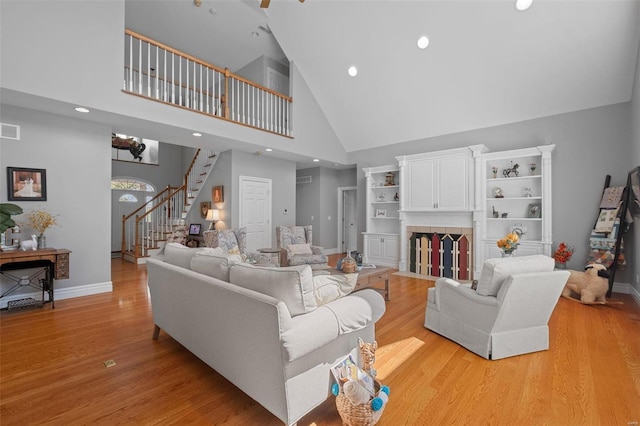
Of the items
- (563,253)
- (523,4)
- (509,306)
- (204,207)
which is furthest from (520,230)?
(204,207)

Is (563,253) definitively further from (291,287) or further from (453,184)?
(291,287)

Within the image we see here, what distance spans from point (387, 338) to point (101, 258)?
4512 mm

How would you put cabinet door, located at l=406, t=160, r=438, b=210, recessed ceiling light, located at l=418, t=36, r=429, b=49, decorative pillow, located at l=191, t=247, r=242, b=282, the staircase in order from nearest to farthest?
decorative pillow, located at l=191, t=247, r=242, b=282, recessed ceiling light, located at l=418, t=36, r=429, b=49, cabinet door, located at l=406, t=160, r=438, b=210, the staircase

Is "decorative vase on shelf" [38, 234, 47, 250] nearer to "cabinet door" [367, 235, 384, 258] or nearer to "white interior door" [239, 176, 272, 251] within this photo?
"white interior door" [239, 176, 272, 251]

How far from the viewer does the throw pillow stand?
5723 millimetres

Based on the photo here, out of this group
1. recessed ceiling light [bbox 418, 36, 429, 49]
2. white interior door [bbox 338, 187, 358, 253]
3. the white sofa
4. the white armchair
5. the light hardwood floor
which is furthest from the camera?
white interior door [bbox 338, 187, 358, 253]

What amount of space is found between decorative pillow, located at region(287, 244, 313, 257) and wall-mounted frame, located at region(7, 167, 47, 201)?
3786 millimetres

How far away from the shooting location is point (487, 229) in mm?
5723

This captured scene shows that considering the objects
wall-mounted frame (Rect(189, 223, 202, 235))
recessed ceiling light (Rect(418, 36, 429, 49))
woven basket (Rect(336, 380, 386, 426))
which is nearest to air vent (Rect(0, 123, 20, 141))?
wall-mounted frame (Rect(189, 223, 202, 235))

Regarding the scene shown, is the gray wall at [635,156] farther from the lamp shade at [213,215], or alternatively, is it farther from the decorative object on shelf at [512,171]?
the lamp shade at [213,215]

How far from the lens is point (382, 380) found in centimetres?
220

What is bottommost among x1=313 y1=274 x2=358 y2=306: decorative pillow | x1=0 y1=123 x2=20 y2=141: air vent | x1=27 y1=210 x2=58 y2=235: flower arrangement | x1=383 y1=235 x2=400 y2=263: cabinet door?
x1=383 y1=235 x2=400 y2=263: cabinet door

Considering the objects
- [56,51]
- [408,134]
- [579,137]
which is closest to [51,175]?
[56,51]

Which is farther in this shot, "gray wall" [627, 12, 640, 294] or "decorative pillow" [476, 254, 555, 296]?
"gray wall" [627, 12, 640, 294]
